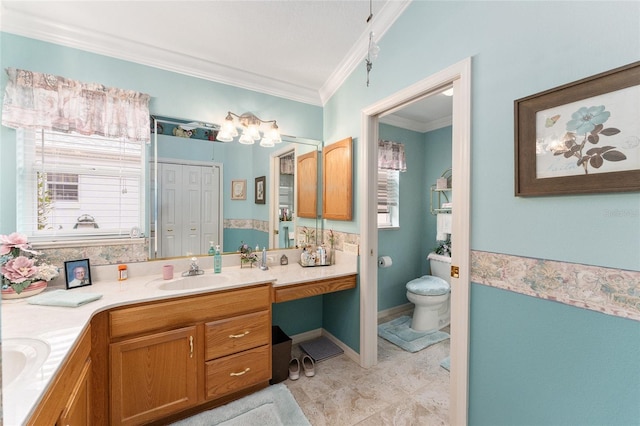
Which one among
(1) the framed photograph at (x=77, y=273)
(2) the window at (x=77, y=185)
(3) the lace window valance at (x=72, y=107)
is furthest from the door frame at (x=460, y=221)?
(1) the framed photograph at (x=77, y=273)

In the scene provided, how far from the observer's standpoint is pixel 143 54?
200 cm

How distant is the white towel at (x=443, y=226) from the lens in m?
3.08

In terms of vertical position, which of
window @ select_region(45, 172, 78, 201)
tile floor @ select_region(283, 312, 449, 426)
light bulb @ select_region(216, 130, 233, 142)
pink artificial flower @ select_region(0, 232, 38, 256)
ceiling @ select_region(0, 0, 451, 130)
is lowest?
tile floor @ select_region(283, 312, 449, 426)

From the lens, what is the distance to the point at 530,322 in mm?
1315

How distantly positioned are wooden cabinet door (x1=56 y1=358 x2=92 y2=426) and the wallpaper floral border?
74.9 inches

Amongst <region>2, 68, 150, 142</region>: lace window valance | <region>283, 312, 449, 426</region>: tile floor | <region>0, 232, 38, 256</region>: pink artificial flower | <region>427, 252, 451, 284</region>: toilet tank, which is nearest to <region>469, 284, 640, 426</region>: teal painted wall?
<region>283, 312, 449, 426</region>: tile floor

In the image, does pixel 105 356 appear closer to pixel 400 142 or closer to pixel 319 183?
pixel 319 183

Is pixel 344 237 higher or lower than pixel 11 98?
lower

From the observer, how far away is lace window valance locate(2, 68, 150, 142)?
5.44 feet

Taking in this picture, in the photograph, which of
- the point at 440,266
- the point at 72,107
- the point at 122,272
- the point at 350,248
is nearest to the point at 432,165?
the point at 440,266

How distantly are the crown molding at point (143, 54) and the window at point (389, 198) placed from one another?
1.33 metres

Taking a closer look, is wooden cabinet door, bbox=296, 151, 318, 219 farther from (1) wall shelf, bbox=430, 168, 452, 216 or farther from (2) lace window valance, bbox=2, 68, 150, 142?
(1) wall shelf, bbox=430, 168, 452, 216

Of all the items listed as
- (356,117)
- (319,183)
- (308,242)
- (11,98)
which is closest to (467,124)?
(356,117)

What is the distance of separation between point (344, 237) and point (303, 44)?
5.23ft
